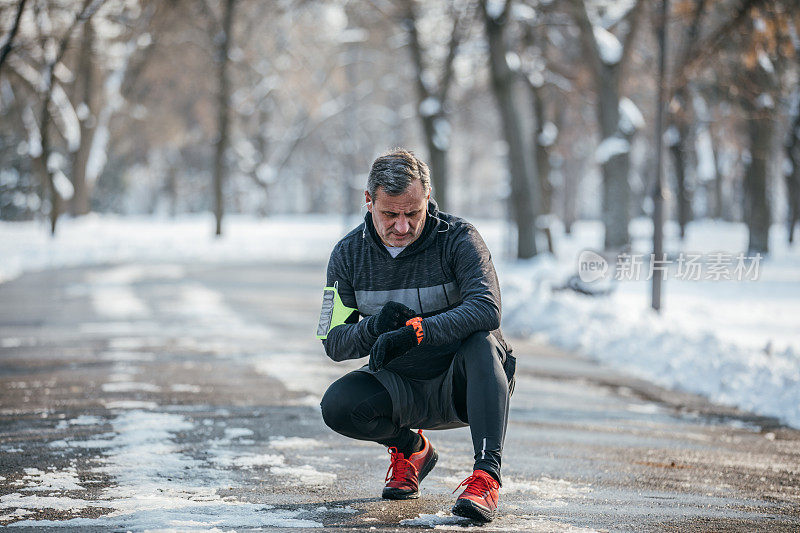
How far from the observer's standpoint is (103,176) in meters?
68.6

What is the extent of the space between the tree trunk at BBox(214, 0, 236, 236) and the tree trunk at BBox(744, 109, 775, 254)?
17.7 meters

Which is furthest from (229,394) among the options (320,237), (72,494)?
(320,237)

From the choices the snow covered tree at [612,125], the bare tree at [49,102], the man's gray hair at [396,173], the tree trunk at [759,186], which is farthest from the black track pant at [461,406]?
the bare tree at [49,102]

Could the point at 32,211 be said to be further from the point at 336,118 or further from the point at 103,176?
the point at 336,118

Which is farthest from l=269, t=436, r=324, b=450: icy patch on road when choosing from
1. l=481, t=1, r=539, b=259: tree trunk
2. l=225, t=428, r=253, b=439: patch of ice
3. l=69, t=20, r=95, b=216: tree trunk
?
l=69, t=20, r=95, b=216: tree trunk

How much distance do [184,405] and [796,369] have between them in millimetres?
4920

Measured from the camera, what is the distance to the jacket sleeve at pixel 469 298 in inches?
173

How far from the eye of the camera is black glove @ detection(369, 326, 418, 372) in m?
4.32

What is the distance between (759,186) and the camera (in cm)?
2730

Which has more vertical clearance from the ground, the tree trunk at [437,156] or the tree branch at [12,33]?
the tree branch at [12,33]

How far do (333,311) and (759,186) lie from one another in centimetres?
2456

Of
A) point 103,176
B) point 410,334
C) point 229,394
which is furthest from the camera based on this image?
point 103,176

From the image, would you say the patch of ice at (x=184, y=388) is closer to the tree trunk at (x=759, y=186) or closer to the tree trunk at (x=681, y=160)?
the tree trunk at (x=759, y=186)

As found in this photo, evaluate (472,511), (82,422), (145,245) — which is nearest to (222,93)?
(145,245)
